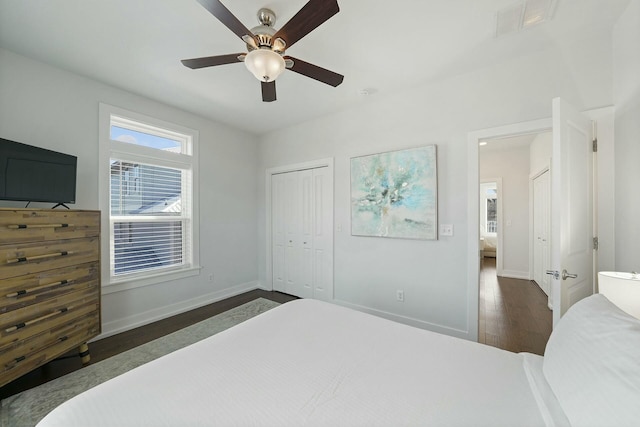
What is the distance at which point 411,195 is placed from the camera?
9.16ft

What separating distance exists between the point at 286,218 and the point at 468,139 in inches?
106

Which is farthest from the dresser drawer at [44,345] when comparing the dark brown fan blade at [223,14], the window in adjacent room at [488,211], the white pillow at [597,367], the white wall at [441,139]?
the window in adjacent room at [488,211]

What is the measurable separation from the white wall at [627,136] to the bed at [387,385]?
1.16 meters

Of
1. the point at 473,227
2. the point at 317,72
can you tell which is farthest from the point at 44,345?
the point at 473,227

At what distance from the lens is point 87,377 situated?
1.97 metres

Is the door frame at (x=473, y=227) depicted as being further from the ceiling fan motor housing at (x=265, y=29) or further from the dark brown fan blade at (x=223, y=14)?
the dark brown fan blade at (x=223, y=14)

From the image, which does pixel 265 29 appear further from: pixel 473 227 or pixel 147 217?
pixel 147 217

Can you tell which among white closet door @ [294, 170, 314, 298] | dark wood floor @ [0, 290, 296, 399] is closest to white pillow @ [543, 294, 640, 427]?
white closet door @ [294, 170, 314, 298]

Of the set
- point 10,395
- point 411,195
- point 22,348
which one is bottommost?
point 10,395

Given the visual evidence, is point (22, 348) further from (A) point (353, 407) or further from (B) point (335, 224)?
(B) point (335, 224)

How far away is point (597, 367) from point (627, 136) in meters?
1.91

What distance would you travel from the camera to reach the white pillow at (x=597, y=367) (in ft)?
2.17

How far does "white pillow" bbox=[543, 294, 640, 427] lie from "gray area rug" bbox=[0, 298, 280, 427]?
2.73m

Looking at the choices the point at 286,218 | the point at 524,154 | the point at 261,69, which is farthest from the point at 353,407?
→ the point at 524,154
